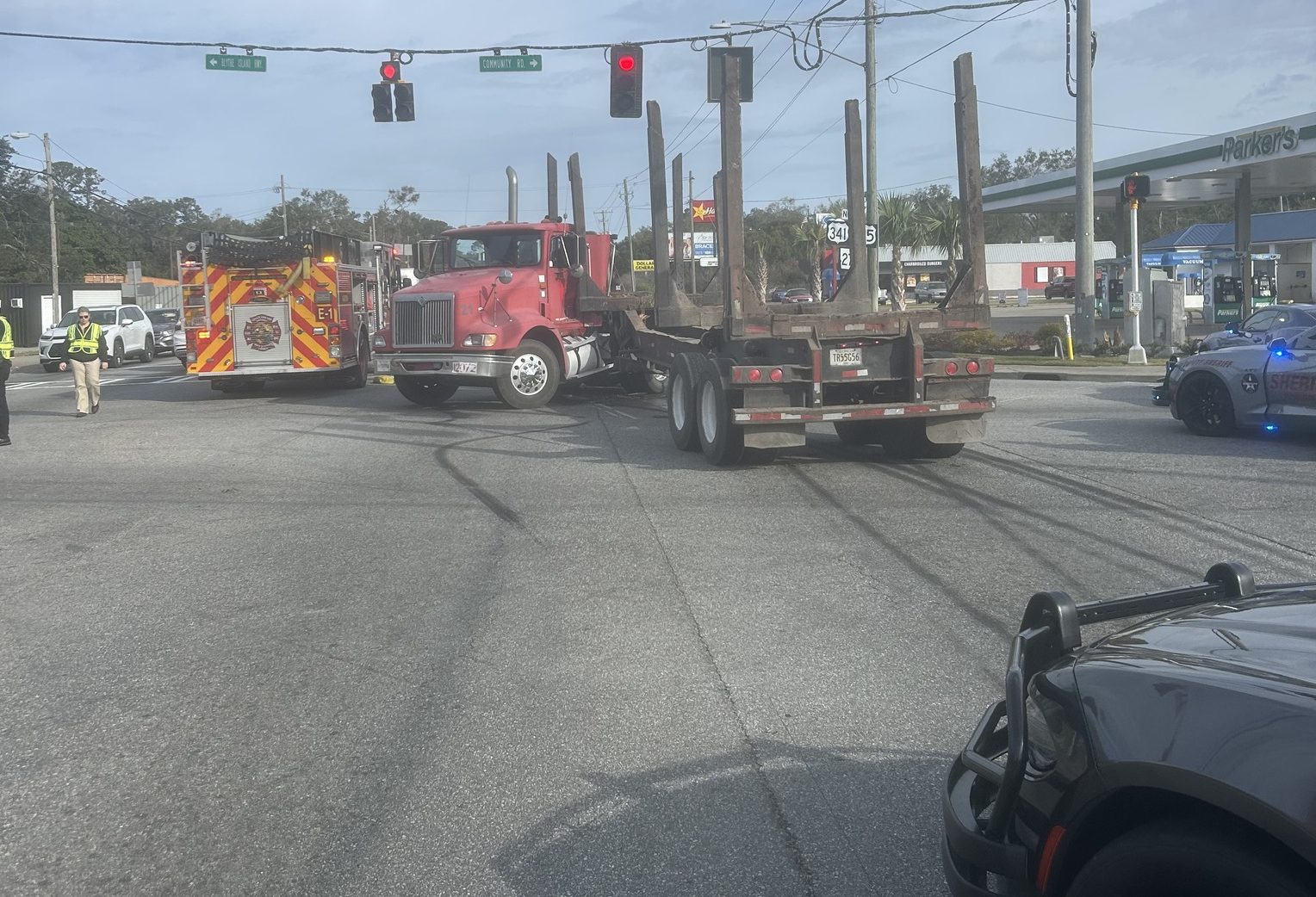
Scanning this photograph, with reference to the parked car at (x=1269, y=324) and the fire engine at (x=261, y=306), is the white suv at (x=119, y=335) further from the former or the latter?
the parked car at (x=1269, y=324)

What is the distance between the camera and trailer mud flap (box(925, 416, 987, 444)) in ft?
42.0

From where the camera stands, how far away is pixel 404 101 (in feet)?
81.9

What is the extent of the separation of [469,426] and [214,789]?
1254 centimetres

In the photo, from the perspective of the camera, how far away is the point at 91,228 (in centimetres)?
8044

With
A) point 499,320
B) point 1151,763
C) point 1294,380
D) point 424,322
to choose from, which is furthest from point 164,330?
point 1151,763

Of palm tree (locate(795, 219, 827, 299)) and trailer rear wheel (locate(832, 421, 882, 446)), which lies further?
palm tree (locate(795, 219, 827, 299))

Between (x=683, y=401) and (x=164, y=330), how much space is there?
106ft

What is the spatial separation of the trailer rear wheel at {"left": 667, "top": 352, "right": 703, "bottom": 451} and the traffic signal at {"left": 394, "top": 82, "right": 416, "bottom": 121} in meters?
12.7

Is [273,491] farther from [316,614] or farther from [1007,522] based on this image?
[1007,522]

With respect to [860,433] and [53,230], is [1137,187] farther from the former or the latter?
[53,230]

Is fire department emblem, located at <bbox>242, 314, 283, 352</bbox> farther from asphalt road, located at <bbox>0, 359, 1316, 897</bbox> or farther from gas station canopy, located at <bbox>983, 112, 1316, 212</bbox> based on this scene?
gas station canopy, located at <bbox>983, 112, 1316, 212</bbox>

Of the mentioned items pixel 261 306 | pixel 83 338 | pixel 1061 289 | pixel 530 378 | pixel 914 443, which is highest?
pixel 1061 289

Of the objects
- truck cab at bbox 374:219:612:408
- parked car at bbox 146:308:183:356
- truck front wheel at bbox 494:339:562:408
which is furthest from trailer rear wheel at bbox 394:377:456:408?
parked car at bbox 146:308:183:356

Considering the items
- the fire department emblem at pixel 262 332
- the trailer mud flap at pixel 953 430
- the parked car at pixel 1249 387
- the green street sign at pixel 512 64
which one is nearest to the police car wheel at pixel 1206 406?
the parked car at pixel 1249 387
